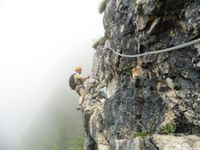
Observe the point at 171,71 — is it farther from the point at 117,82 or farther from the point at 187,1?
the point at 117,82

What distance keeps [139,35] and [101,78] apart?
7.06 meters

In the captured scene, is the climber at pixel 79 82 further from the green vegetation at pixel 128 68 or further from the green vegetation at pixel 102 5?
the green vegetation at pixel 128 68

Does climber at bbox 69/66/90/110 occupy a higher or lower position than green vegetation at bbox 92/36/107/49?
lower

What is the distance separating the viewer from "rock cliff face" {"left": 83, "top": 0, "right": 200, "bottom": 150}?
8203 millimetres

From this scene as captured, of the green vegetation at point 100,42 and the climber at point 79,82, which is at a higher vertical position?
the green vegetation at point 100,42

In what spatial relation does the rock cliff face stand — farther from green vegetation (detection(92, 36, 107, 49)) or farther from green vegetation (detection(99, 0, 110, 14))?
green vegetation (detection(92, 36, 107, 49))

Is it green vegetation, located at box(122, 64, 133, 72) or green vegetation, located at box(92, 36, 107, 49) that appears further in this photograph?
green vegetation, located at box(92, 36, 107, 49)

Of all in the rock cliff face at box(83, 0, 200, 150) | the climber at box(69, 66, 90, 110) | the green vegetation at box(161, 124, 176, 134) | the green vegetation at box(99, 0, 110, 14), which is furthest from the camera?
the climber at box(69, 66, 90, 110)

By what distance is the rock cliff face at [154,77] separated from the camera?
8.20 m

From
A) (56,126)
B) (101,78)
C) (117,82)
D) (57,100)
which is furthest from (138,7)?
(57,100)

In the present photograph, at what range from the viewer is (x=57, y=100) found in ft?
397

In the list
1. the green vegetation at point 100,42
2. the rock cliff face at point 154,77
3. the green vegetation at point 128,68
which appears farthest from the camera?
the green vegetation at point 100,42

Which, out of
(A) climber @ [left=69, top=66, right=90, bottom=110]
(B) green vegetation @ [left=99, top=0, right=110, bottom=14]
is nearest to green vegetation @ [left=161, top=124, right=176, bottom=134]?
(B) green vegetation @ [left=99, top=0, right=110, bottom=14]

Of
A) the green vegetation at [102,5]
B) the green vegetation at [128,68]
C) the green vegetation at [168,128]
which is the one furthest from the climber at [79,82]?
the green vegetation at [168,128]
